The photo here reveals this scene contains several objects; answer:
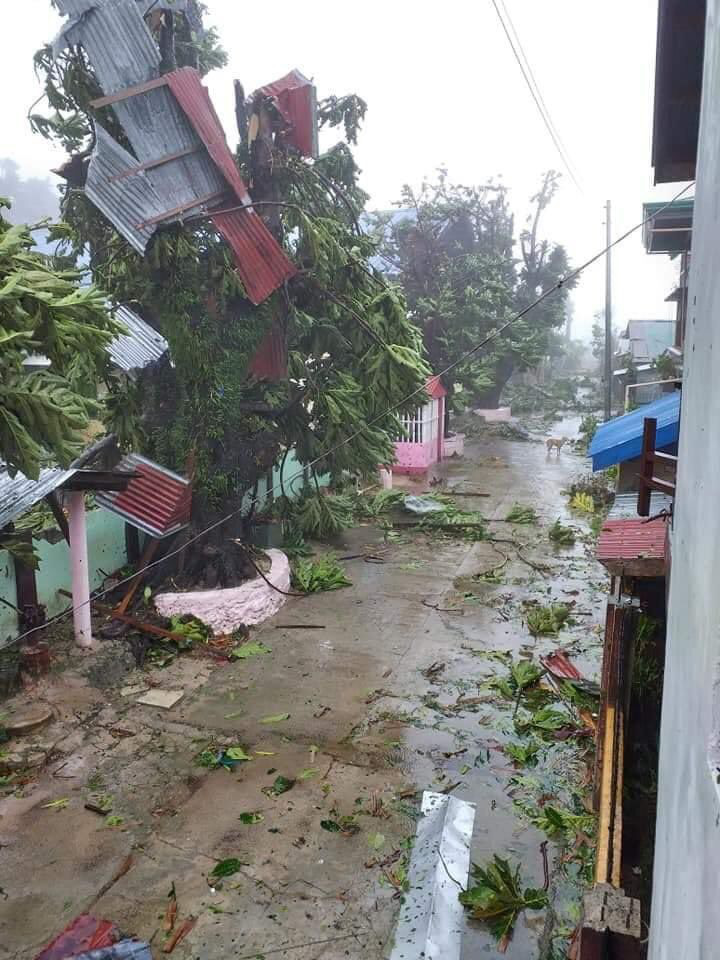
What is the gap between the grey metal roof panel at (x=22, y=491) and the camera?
7.00 metres

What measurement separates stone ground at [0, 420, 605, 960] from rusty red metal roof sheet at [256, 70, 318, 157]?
23.0 ft

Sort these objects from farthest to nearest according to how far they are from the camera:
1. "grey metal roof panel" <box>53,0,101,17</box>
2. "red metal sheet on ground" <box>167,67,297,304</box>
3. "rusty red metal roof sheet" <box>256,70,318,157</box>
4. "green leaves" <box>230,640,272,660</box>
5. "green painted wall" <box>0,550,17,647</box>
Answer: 1. "rusty red metal roof sheet" <box>256,70,318,157</box>
2. "green leaves" <box>230,640,272,660</box>
3. "red metal sheet on ground" <box>167,67,297,304</box>
4. "grey metal roof panel" <box>53,0,101,17</box>
5. "green painted wall" <box>0,550,17,647</box>

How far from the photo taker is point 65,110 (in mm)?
10195

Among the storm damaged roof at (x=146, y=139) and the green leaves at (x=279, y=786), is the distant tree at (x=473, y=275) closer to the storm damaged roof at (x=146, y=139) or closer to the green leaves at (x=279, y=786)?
the storm damaged roof at (x=146, y=139)

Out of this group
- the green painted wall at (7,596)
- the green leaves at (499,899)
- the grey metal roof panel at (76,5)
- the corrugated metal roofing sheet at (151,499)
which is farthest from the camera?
the corrugated metal roofing sheet at (151,499)

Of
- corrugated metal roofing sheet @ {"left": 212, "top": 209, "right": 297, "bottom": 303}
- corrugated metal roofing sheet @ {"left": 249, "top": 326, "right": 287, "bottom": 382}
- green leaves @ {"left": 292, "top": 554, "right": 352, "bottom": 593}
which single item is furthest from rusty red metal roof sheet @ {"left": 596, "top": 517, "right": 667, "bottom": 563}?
green leaves @ {"left": 292, "top": 554, "right": 352, "bottom": 593}

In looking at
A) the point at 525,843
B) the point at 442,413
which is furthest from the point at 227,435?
the point at 442,413

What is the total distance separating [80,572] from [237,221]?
16.8 ft

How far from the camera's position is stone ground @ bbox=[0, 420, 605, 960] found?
208 inches

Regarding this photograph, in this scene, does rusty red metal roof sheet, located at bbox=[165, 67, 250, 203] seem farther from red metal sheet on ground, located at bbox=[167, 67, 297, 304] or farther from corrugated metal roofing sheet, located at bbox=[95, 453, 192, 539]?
corrugated metal roofing sheet, located at bbox=[95, 453, 192, 539]

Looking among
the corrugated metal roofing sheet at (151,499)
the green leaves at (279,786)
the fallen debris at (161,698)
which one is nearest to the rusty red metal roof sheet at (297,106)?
the corrugated metal roofing sheet at (151,499)

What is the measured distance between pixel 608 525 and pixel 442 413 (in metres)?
17.2

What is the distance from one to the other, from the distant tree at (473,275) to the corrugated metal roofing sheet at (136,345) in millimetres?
14004

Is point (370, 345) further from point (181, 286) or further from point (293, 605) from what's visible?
point (293, 605)
